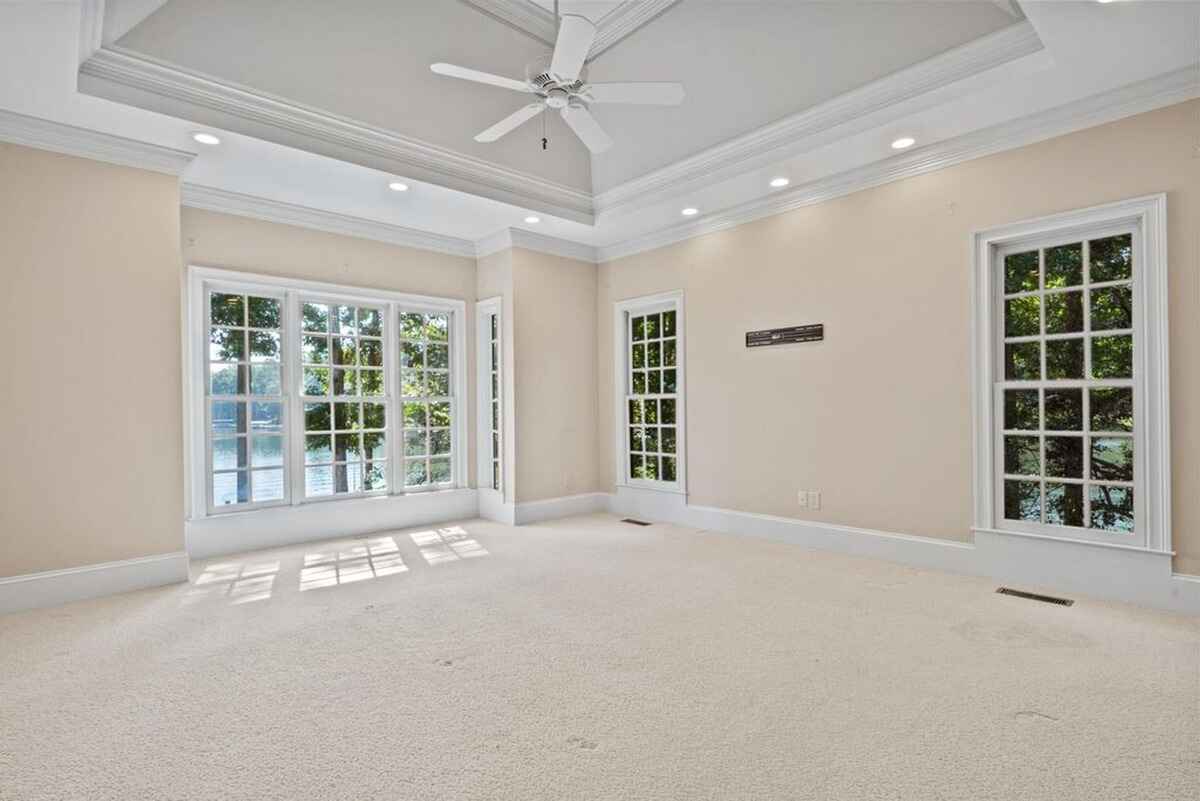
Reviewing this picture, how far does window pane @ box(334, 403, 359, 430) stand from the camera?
559cm

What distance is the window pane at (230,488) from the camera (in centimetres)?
490

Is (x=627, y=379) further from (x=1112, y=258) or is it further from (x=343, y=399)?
(x=1112, y=258)

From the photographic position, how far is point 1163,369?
3332 millimetres

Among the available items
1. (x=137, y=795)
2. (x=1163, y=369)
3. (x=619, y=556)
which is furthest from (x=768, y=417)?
(x=137, y=795)

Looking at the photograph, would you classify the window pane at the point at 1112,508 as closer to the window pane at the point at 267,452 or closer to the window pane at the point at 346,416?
the window pane at the point at 346,416

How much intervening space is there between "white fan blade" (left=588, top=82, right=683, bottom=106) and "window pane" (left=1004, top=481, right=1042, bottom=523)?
128 inches

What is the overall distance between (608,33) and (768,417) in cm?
325

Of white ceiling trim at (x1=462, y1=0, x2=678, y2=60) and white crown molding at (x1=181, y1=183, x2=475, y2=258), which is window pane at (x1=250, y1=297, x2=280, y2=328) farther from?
white ceiling trim at (x1=462, y1=0, x2=678, y2=60)

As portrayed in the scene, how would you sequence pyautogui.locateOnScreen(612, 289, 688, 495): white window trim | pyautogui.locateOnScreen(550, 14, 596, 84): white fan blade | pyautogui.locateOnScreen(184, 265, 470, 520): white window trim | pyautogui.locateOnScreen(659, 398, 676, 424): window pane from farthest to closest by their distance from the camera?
pyautogui.locateOnScreen(659, 398, 676, 424): window pane → pyautogui.locateOnScreen(612, 289, 688, 495): white window trim → pyautogui.locateOnScreen(184, 265, 470, 520): white window trim → pyautogui.locateOnScreen(550, 14, 596, 84): white fan blade

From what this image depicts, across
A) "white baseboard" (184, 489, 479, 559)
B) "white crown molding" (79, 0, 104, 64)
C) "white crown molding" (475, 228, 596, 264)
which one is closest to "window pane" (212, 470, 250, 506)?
"white baseboard" (184, 489, 479, 559)

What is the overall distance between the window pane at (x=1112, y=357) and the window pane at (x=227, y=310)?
20.3 ft

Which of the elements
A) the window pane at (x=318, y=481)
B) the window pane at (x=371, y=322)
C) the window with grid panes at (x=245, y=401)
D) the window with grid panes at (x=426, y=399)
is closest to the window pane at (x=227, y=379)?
the window with grid panes at (x=245, y=401)

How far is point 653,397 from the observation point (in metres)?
6.29

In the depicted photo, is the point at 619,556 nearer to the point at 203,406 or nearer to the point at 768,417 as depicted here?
the point at 768,417
